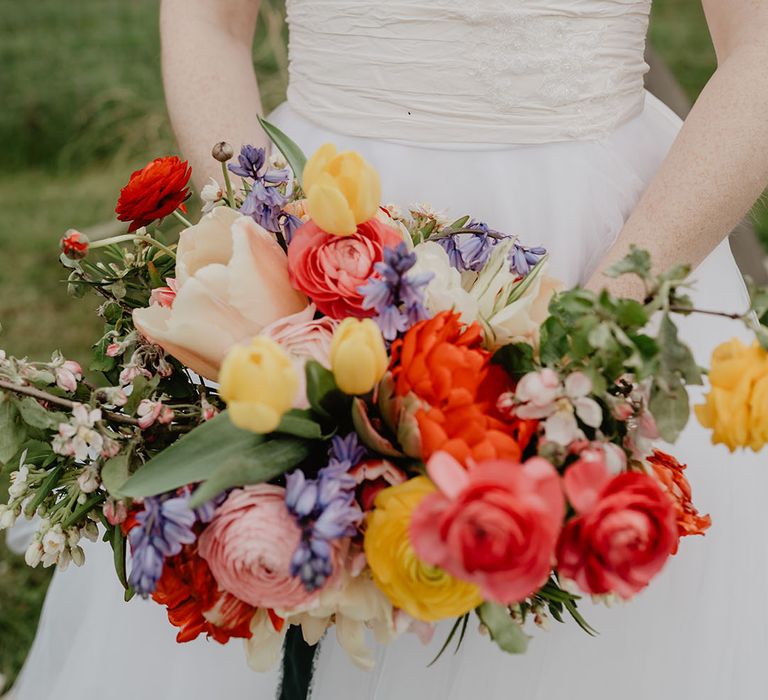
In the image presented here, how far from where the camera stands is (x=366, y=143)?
143 cm

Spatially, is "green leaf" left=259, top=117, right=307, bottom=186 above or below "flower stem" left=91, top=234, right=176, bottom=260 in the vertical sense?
above

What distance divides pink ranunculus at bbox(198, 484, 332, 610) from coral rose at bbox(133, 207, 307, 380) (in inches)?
6.5

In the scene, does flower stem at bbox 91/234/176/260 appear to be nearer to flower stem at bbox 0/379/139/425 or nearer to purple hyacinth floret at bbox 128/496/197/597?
flower stem at bbox 0/379/139/425

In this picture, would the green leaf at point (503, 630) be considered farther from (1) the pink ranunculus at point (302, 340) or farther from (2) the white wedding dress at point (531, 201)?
(2) the white wedding dress at point (531, 201)

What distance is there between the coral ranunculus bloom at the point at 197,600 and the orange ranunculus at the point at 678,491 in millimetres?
435

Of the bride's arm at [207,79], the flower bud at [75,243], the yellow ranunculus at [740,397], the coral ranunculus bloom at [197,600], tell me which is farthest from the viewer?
the bride's arm at [207,79]

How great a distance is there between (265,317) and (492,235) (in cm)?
29

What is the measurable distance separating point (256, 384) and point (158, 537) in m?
0.19

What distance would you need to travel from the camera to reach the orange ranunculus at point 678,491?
3.09 ft

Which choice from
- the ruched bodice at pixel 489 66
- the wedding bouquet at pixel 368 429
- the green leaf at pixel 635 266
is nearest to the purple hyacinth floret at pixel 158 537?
the wedding bouquet at pixel 368 429

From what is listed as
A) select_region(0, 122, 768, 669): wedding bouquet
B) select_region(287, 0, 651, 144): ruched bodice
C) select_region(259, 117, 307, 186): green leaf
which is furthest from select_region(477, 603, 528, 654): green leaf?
select_region(287, 0, 651, 144): ruched bodice

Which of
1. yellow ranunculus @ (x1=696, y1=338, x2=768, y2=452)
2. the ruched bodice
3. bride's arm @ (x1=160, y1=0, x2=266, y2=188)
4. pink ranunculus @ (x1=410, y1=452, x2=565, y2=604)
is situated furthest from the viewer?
bride's arm @ (x1=160, y1=0, x2=266, y2=188)

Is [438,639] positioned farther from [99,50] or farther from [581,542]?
[99,50]

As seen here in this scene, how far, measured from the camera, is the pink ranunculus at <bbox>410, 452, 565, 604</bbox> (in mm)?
655
